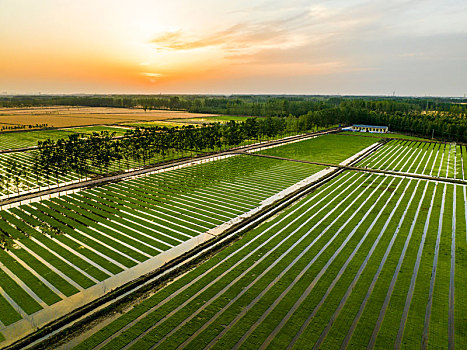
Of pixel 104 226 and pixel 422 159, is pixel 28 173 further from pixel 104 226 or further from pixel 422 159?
pixel 422 159

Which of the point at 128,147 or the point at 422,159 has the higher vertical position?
the point at 128,147

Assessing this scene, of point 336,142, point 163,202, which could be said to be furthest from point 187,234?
point 336,142

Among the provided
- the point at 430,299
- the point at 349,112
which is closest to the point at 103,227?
the point at 430,299

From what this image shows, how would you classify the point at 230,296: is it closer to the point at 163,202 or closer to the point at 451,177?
the point at 163,202

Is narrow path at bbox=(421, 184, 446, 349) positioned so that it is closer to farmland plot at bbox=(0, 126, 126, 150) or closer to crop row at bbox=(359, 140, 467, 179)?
crop row at bbox=(359, 140, 467, 179)

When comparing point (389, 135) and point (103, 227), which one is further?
point (389, 135)

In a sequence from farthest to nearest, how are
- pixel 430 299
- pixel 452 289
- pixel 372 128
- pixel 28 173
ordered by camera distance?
1. pixel 372 128
2. pixel 28 173
3. pixel 452 289
4. pixel 430 299
